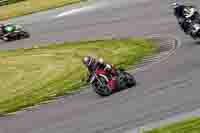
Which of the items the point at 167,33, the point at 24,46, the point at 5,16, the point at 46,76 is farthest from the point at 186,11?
the point at 5,16

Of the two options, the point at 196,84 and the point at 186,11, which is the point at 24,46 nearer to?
the point at 186,11

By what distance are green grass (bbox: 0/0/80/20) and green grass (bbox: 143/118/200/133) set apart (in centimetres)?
3560

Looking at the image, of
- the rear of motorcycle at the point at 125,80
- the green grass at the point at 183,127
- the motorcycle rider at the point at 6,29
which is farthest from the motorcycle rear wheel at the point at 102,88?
the motorcycle rider at the point at 6,29

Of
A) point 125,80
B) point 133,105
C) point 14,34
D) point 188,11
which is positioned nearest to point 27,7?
point 14,34

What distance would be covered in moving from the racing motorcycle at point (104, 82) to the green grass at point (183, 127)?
559cm

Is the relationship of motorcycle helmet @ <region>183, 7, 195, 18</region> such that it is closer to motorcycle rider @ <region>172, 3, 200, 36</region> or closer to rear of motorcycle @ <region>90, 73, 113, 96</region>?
motorcycle rider @ <region>172, 3, 200, 36</region>

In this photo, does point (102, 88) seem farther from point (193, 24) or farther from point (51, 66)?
point (51, 66)

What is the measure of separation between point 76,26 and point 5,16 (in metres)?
12.0

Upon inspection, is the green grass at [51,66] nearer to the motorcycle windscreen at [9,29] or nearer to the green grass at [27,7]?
the motorcycle windscreen at [9,29]

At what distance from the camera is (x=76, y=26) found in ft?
136

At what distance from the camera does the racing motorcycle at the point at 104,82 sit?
21.6m

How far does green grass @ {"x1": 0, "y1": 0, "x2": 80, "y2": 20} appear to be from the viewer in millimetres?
51250

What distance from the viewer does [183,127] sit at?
1588cm

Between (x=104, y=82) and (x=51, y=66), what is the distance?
7.72 m
